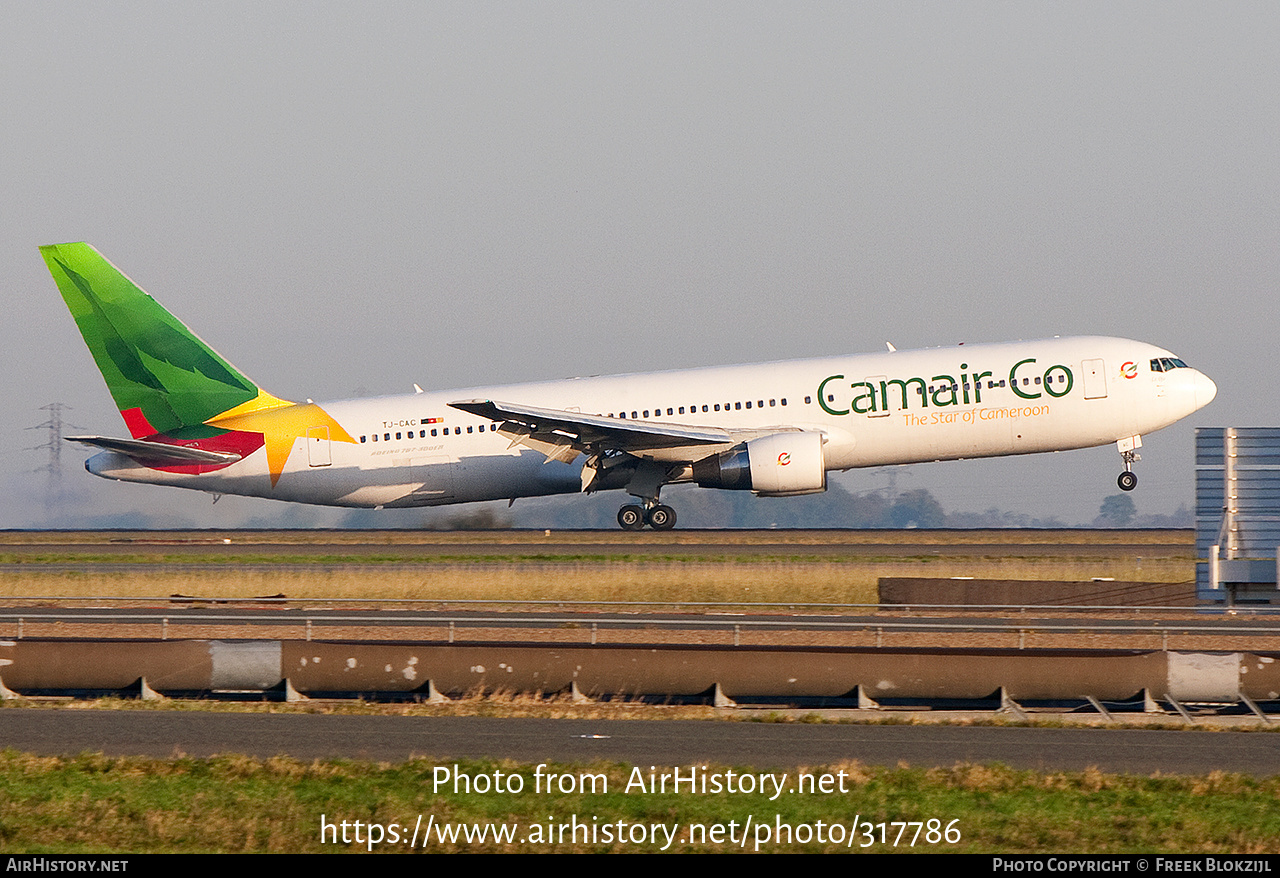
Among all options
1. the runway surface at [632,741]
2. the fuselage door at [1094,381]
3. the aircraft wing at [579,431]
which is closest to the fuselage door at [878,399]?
the aircraft wing at [579,431]

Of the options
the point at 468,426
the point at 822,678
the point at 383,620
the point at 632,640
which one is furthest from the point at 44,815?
the point at 468,426

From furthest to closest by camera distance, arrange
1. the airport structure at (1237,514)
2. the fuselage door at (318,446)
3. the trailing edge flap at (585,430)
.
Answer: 1. the fuselage door at (318,446)
2. the trailing edge flap at (585,430)
3. the airport structure at (1237,514)

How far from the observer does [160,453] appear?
132 ft

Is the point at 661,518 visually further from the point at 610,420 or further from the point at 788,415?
the point at 788,415

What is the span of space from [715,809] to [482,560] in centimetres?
2633

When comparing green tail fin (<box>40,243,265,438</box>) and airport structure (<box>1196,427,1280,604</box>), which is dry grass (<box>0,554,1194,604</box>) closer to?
airport structure (<box>1196,427,1280,604</box>)

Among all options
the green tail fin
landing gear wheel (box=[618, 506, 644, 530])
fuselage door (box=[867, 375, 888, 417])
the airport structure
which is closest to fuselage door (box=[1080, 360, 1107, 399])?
fuselage door (box=[867, 375, 888, 417])

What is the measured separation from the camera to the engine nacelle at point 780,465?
38031 millimetres

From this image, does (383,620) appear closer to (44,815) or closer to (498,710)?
(498,710)

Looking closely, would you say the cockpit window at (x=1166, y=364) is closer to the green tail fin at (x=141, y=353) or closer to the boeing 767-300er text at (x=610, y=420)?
the boeing 767-300er text at (x=610, y=420)

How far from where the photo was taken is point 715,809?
38.1ft

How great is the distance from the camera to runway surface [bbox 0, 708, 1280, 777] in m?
14.3

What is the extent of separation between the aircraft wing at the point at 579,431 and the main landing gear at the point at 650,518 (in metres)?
2.98

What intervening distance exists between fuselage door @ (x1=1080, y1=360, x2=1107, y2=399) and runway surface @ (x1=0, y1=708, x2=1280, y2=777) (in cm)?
2357
